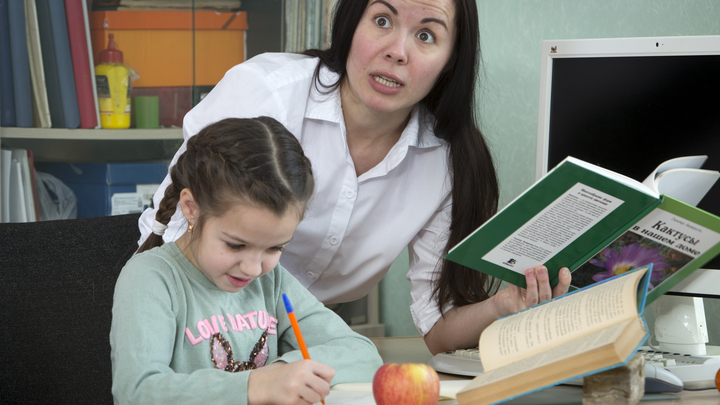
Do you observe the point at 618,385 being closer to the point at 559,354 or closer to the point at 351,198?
the point at 559,354

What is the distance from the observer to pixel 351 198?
3.74ft

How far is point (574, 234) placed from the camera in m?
0.83

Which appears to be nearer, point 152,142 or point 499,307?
point 499,307

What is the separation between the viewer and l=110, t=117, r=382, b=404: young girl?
0.73 meters

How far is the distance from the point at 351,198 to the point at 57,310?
478 millimetres

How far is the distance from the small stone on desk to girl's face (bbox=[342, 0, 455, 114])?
1.76 ft

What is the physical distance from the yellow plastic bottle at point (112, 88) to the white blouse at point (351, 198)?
0.87 m

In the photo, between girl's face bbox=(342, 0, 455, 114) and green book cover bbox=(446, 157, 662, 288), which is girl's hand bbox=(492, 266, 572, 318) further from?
girl's face bbox=(342, 0, 455, 114)

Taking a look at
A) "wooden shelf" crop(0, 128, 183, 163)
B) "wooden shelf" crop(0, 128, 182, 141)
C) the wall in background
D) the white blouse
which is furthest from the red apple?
"wooden shelf" crop(0, 128, 182, 141)

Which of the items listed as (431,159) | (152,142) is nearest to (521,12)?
(431,159)

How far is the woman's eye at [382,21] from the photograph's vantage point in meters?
1.05

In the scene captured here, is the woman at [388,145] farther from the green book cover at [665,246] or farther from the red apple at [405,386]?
the red apple at [405,386]

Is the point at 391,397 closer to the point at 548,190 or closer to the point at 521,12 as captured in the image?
the point at 548,190

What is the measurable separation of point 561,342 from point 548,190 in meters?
0.18
